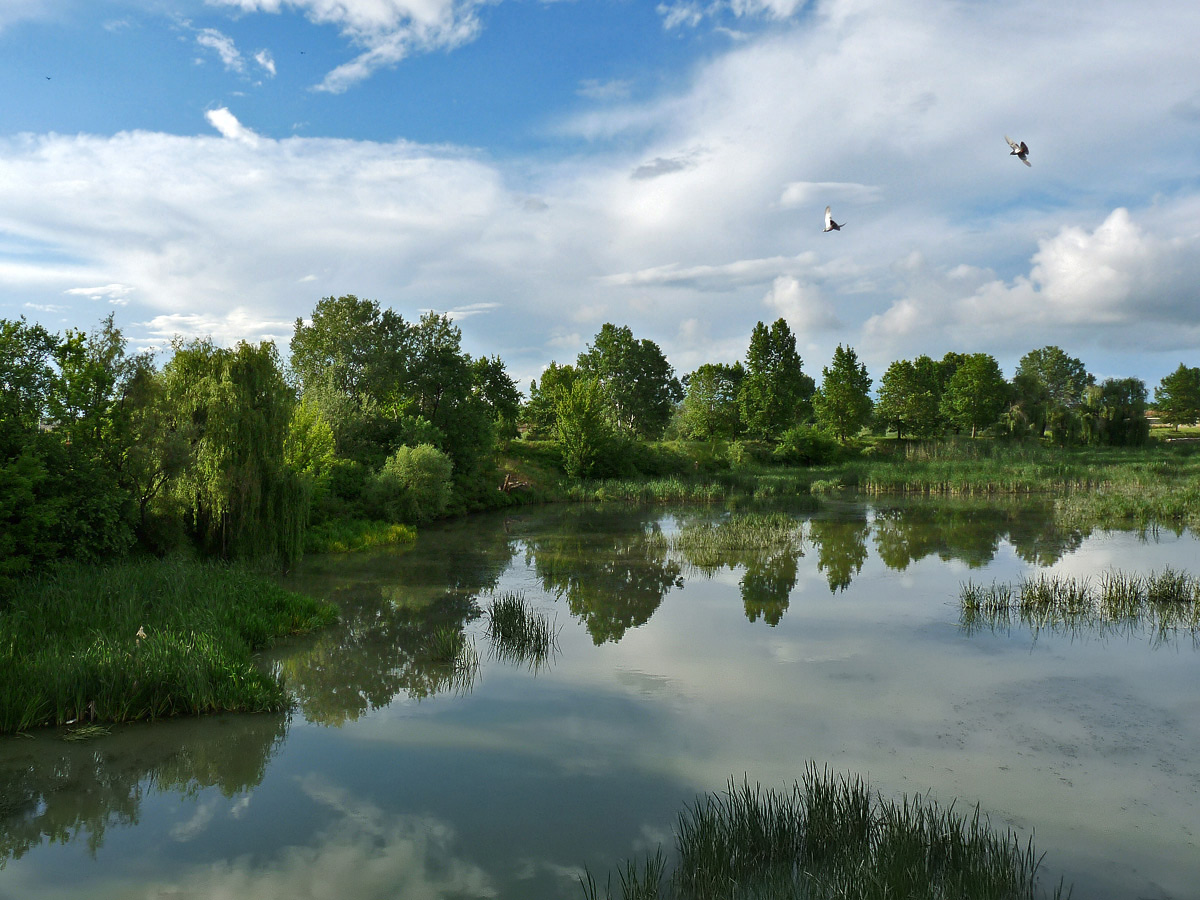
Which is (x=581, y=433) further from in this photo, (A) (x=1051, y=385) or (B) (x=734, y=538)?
(A) (x=1051, y=385)

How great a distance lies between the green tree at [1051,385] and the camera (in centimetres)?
6562

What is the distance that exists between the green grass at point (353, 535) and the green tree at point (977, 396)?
183 ft

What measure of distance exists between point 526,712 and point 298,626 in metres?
6.10

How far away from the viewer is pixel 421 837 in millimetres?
7281

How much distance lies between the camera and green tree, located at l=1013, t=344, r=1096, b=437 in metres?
65.6

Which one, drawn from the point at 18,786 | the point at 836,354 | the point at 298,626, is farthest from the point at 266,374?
the point at 836,354

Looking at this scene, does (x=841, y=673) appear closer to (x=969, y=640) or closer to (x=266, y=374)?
(x=969, y=640)

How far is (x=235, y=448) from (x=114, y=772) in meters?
10.4

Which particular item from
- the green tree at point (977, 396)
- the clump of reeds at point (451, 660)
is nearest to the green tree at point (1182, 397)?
the green tree at point (977, 396)

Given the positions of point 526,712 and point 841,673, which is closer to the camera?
point 526,712

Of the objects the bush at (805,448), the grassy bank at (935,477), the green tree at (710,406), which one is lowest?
the grassy bank at (935,477)

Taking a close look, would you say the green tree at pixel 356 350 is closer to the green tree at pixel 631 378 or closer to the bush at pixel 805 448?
the green tree at pixel 631 378

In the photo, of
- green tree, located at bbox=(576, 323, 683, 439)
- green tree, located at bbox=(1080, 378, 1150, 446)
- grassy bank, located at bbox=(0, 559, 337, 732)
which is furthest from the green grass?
green tree, located at bbox=(1080, 378, 1150, 446)

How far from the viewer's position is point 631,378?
63.8m
